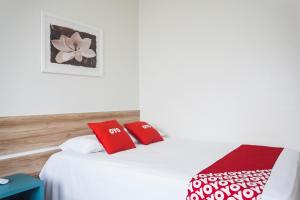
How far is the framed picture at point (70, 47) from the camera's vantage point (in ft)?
7.97

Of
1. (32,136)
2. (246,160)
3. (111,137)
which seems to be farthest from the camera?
(111,137)

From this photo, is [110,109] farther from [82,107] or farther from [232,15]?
[232,15]

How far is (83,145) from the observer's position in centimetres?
237

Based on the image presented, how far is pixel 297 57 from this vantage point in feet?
8.79

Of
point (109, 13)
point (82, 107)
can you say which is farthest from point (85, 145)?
point (109, 13)

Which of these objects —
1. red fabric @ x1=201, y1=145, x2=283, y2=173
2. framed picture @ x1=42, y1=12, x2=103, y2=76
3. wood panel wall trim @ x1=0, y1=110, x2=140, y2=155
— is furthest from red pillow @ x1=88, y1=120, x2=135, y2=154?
red fabric @ x1=201, y1=145, x2=283, y2=173

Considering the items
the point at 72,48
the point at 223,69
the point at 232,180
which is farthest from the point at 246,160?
the point at 72,48

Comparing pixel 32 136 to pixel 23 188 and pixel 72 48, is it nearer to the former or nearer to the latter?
pixel 23 188

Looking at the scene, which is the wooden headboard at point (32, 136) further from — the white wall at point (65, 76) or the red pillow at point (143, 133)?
the red pillow at point (143, 133)

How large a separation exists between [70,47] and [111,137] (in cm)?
101

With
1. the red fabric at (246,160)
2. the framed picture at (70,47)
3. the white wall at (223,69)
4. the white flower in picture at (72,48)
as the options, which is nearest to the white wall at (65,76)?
the framed picture at (70,47)

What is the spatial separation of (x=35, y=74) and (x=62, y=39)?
456mm

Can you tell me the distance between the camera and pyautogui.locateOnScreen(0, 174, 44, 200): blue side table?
1737mm

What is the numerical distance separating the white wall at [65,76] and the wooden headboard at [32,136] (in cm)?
8
